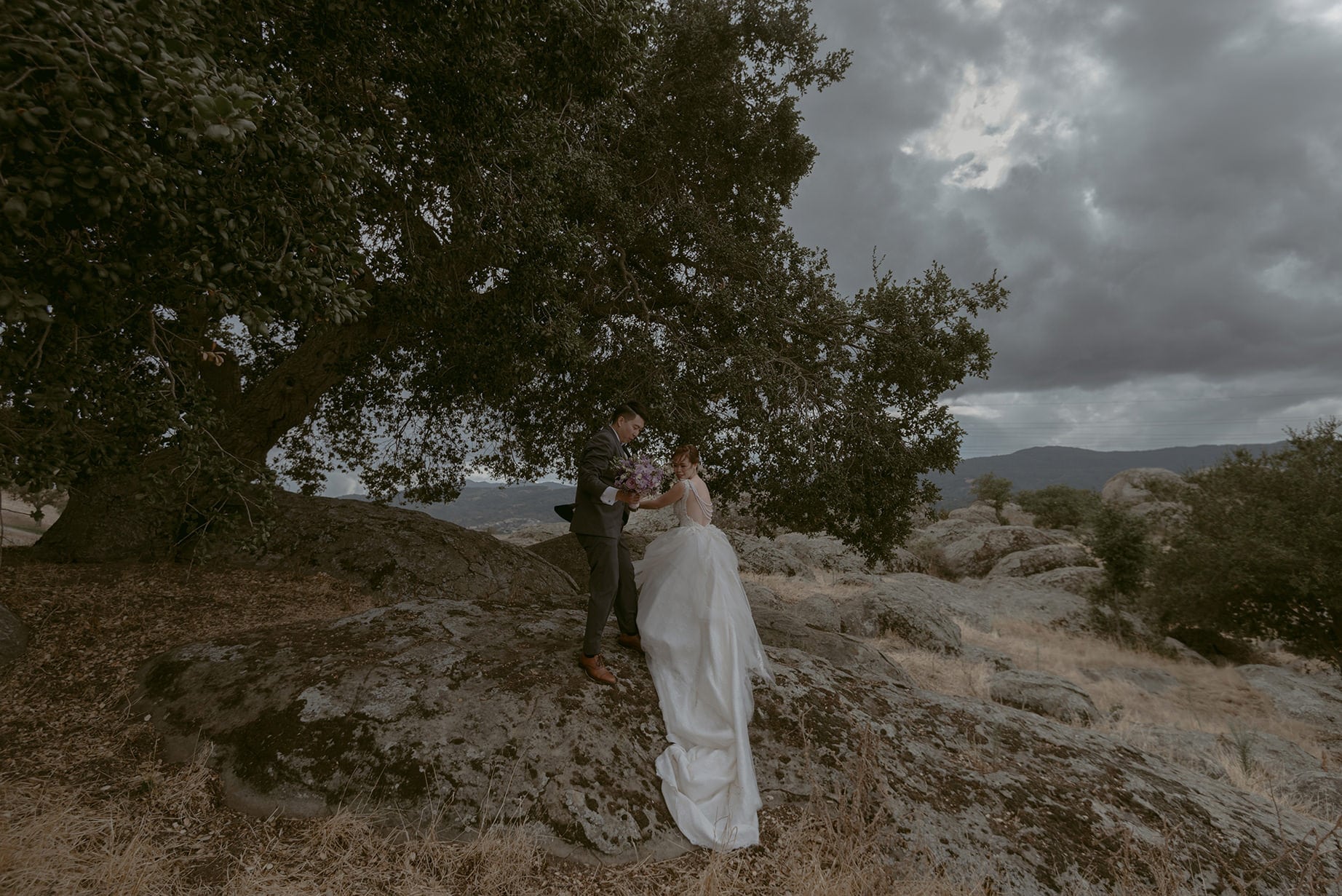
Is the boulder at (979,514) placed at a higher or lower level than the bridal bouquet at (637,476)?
lower

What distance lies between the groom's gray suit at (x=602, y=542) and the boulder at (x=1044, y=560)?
34900mm

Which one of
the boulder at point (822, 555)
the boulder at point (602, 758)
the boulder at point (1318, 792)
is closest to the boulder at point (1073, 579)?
the boulder at point (822, 555)

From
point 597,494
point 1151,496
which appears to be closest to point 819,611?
point 597,494

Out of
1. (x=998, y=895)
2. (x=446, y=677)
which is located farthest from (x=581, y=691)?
(x=998, y=895)

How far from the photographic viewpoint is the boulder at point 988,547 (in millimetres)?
37312

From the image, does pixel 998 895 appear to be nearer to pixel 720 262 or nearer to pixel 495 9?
pixel 495 9

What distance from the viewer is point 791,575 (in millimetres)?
29281

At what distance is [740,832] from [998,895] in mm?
1943

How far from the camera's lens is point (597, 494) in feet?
20.2

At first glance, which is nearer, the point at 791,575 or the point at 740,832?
the point at 740,832

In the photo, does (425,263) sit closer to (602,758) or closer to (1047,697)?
(602,758)

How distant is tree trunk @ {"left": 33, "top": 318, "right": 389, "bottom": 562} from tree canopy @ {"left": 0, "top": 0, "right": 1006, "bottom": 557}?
52mm

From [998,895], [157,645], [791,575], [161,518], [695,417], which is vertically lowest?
[791,575]

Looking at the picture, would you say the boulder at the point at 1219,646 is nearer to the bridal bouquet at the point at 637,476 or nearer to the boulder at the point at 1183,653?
the boulder at the point at 1183,653
